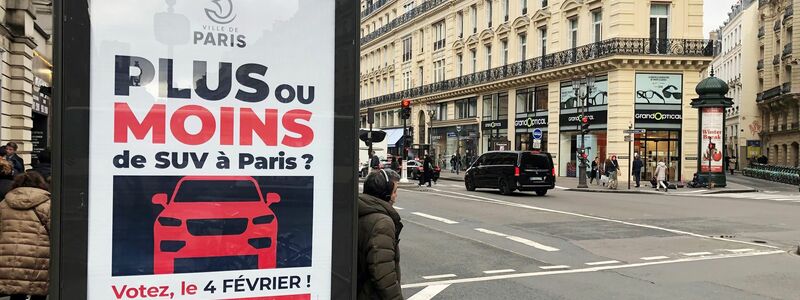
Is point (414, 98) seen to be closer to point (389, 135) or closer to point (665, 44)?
point (389, 135)

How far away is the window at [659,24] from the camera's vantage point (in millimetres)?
34219

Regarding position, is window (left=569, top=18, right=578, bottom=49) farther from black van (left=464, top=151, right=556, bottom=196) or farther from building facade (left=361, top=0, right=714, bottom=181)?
black van (left=464, top=151, right=556, bottom=196)

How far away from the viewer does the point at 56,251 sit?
2.54 meters

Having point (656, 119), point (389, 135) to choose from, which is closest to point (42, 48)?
point (656, 119)

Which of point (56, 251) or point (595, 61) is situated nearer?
point (56, 251)

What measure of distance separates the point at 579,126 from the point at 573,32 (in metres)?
5.80

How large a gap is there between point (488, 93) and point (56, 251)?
148 feet

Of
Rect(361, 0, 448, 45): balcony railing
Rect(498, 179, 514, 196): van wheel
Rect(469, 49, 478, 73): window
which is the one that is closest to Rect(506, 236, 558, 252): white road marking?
Rect(498, 179, 514, 196): van wheel

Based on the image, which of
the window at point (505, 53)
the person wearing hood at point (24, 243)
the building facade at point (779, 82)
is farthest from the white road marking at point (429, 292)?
the building facade at point (779, 82)

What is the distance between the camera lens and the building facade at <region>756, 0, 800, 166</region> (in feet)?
180

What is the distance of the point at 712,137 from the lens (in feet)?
97.7

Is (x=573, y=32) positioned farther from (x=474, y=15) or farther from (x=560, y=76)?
(x=474, y=15)

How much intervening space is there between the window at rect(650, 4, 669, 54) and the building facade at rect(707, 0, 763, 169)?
36.2 meters

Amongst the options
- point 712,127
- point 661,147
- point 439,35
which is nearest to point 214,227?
point 712,127
